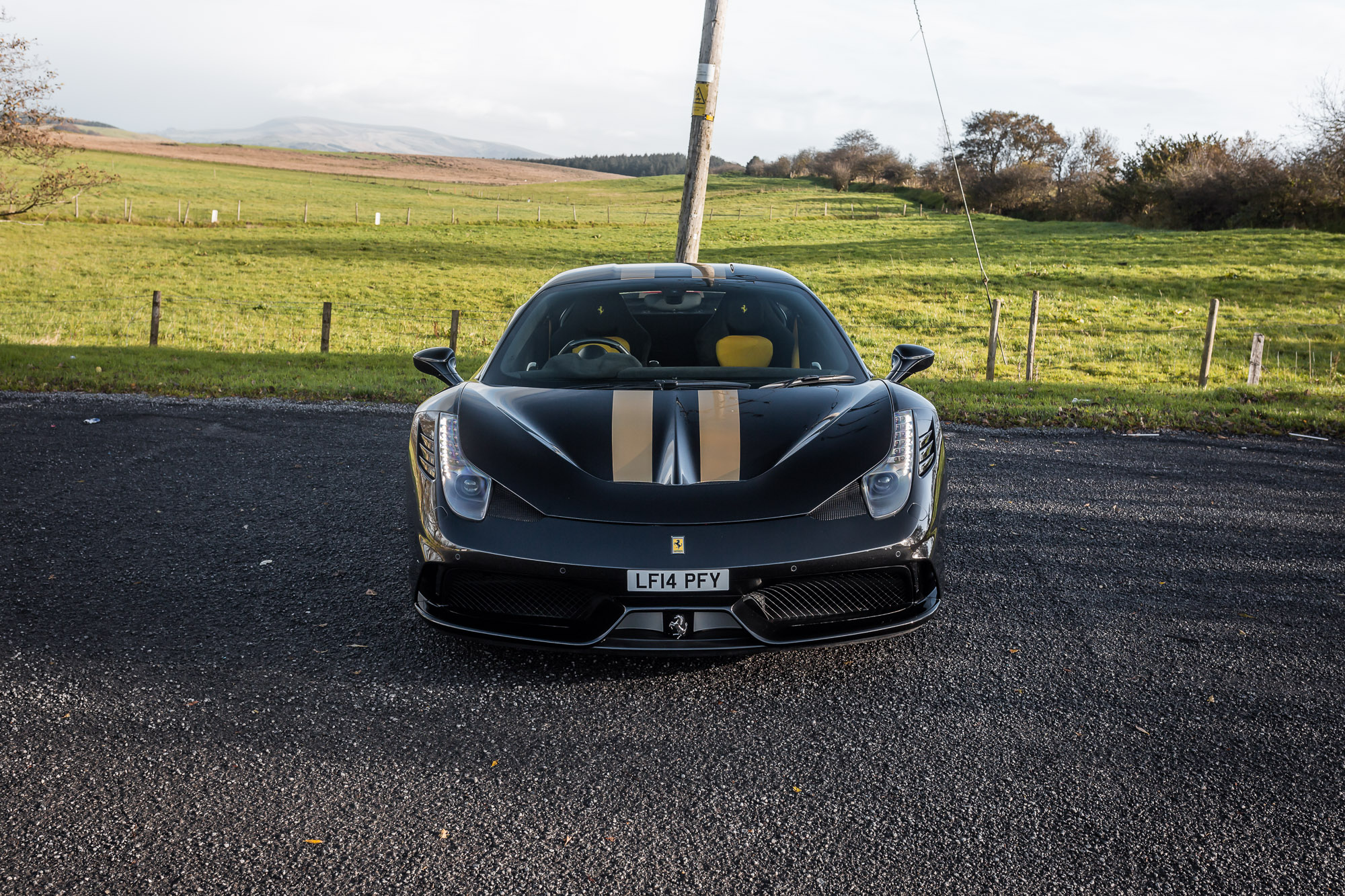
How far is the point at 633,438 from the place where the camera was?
9.88ft

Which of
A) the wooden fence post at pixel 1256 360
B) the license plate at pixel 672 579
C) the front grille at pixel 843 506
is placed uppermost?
the wooden fence post at pixel 1256 360

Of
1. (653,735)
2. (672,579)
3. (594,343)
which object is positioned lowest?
(653,735)

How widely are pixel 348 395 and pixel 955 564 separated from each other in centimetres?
710

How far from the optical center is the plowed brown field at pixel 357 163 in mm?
74562

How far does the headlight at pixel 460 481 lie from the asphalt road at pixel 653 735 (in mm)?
591

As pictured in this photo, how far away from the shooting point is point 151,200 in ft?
149

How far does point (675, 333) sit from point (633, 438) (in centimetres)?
150

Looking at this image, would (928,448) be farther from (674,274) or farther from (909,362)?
(674,274)

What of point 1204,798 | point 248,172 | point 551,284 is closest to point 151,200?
point 248,172

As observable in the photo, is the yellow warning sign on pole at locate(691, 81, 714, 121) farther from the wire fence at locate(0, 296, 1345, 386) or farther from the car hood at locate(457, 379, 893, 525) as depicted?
the car hood at locate(457, 379, 893, 525)

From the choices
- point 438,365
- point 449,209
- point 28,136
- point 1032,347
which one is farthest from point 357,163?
point 438,365

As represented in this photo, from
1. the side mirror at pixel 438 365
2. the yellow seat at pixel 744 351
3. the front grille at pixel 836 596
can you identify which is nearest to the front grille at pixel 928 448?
the front grille at pixel 836 596

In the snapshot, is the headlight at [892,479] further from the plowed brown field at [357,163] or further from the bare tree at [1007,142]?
the plowed brown field at [357,163]

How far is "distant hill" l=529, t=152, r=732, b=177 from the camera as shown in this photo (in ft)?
398
